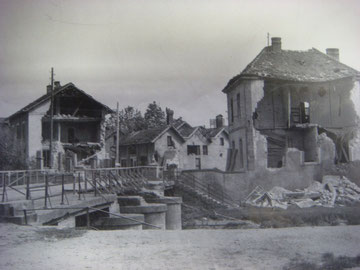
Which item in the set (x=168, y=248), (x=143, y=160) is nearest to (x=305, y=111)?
(x=143, y=160)

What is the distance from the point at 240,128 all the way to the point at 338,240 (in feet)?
70.1

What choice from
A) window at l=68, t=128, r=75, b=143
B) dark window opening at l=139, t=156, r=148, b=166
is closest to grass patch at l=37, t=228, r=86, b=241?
window at l=68, t=128, r=75, b=143

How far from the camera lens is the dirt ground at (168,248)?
6891 millimetres

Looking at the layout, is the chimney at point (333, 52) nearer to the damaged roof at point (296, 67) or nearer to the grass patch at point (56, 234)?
the damaged roof at point (296, 67)

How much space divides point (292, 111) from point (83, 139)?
15.9 metres

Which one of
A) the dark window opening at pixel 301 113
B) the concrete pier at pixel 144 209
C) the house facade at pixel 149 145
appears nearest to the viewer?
the concrete pier at pixel 144 209

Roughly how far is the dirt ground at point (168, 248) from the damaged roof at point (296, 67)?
67.8 ft

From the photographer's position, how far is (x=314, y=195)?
82.5 feet

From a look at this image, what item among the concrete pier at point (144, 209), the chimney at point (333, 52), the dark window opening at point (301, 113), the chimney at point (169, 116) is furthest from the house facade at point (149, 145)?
the concrete pier at point (144, 209)

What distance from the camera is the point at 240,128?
2995cm

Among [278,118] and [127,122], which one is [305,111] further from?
[127,122]

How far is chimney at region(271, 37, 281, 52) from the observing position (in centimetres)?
3206

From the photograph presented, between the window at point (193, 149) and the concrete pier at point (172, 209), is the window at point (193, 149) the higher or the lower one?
the higher one

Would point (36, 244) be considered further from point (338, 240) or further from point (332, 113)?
point (332, 113)
